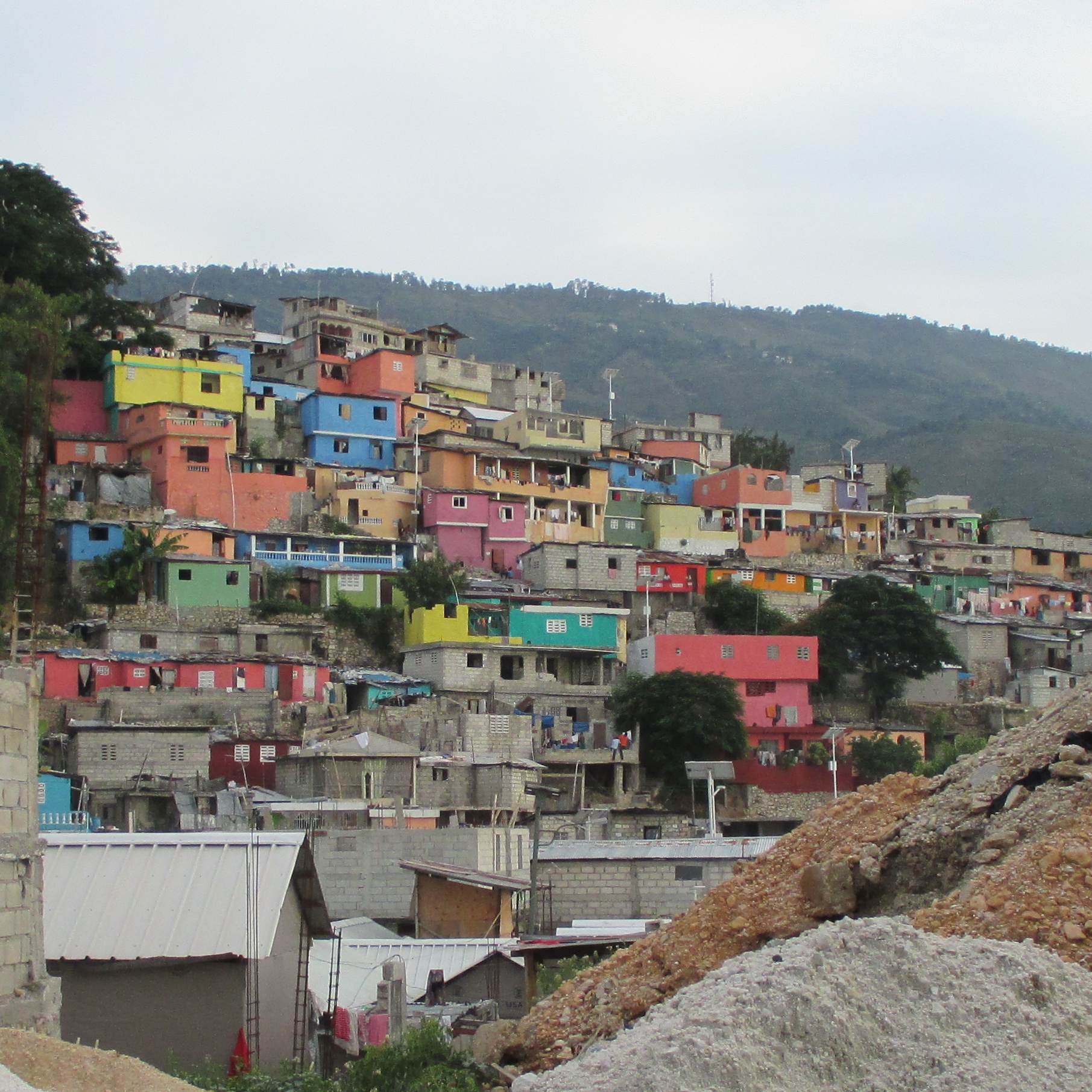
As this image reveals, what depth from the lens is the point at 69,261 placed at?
53.4 meters

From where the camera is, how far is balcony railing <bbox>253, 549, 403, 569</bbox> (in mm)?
46625

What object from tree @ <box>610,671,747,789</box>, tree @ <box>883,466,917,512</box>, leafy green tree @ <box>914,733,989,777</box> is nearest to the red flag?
leafy green tree @ <box>914,733,989,777</box>

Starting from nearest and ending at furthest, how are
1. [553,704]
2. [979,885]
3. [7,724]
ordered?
[979,885] → [7,724] → [553,704]

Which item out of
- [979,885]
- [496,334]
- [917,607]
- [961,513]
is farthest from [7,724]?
[496,334]

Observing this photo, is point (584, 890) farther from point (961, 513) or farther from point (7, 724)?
point (961, 513)

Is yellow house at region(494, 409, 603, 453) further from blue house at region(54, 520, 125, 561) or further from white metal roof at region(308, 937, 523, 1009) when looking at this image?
white metal roof at region(308, 937, 523, 1009)

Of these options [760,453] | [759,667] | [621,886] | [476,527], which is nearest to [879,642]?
[759,667]

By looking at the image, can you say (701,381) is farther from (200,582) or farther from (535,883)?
(535,883)

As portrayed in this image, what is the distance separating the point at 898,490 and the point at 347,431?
89.5 feet

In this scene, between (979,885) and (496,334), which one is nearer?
(979,885)

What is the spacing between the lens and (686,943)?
33.9ft

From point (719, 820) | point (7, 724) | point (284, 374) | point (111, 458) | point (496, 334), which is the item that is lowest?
point (719, 820)

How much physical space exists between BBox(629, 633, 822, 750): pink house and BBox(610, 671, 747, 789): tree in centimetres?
201

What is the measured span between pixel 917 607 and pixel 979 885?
39696mm
